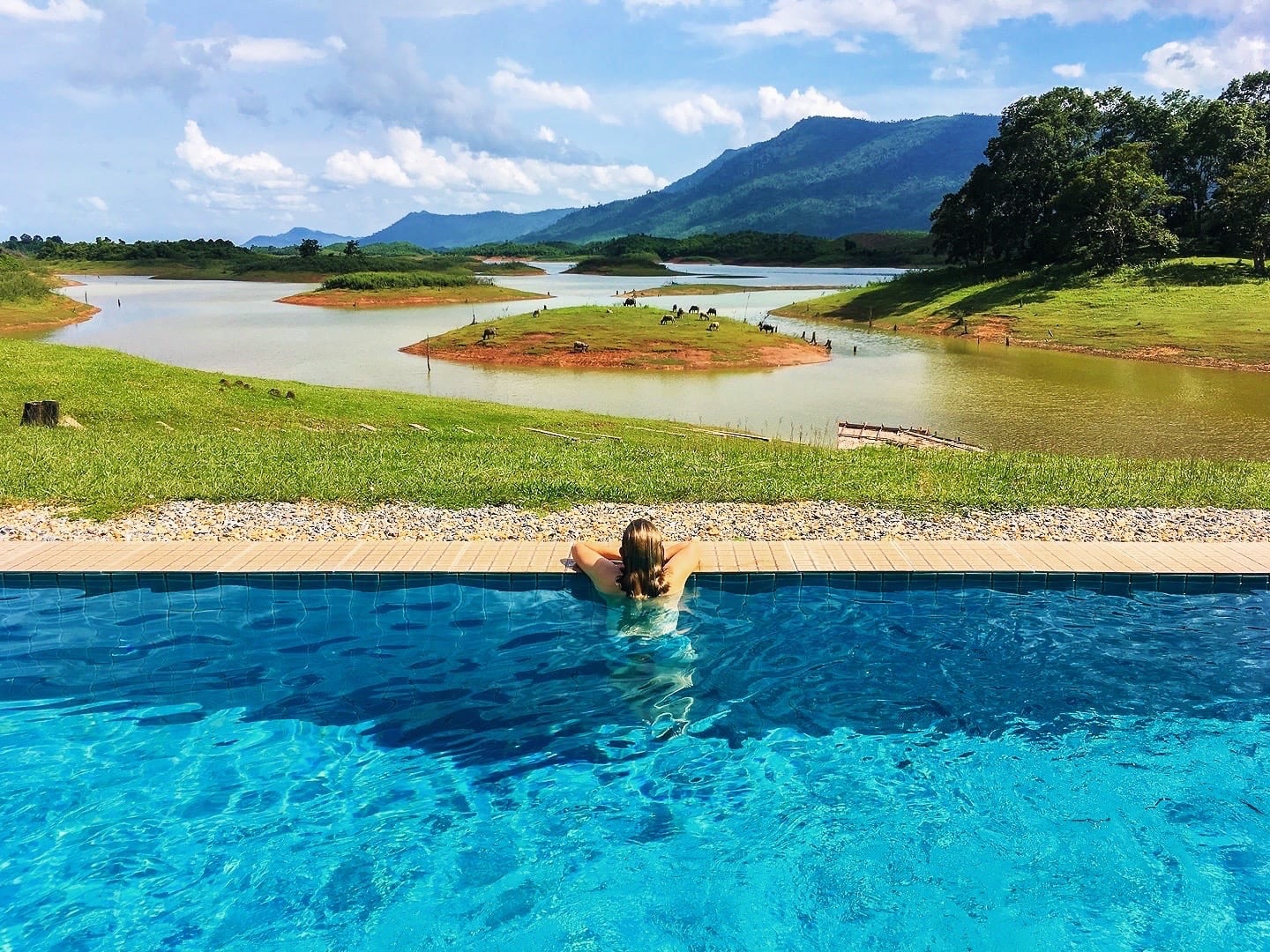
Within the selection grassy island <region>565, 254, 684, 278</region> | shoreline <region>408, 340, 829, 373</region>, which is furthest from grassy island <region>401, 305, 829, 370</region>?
grassy island <region>565, 254, 684, 278</region>

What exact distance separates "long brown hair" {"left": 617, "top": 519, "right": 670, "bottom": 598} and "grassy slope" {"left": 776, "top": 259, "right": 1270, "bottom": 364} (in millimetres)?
50664

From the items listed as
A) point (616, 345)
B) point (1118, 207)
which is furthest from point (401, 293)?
point (1118, 207)

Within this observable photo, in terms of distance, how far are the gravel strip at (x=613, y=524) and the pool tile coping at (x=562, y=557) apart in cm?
52

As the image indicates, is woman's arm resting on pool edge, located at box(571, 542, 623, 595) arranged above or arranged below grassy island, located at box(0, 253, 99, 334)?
below

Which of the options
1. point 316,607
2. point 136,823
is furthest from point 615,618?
point 136,823

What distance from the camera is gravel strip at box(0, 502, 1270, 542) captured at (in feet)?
36.9

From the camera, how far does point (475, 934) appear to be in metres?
5.49

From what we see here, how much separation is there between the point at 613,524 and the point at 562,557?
185cm

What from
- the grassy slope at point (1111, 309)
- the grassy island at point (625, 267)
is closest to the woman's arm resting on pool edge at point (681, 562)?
the grassy slope at point (1111, 309)

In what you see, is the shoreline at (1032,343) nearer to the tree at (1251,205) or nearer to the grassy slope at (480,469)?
the tree at (1251,205)

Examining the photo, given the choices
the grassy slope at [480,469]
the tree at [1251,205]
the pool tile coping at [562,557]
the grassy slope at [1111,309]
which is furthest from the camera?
the tree at [1251,205]

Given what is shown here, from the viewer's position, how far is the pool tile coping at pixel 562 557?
9.77 meters

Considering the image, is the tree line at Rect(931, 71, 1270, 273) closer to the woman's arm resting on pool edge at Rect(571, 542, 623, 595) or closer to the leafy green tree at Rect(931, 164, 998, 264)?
the leafy green tree at Rect(931, 164, 998, 264)

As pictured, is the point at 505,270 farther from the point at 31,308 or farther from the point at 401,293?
the point at 31,308
